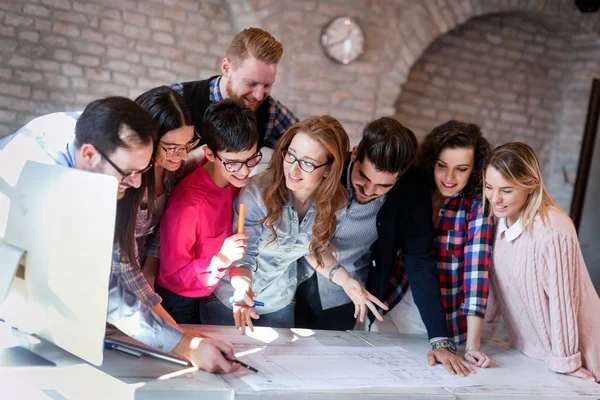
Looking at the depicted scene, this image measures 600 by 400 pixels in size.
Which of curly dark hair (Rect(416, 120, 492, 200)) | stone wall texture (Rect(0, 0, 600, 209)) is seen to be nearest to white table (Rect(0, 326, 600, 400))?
curly dark hair (Rect(416, 120, 492, 200))

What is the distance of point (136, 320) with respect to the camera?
1.52m

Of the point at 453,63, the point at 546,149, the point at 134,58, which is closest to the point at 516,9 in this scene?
the point at 453,63

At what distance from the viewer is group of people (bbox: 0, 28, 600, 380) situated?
1.86 metres

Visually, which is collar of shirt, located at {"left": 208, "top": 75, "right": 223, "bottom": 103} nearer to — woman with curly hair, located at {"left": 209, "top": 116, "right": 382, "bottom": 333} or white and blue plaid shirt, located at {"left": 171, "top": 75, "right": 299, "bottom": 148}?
white and blue plaid shirt, located at {"left": 171, "top": 75, "right": 299, "bottom": 148}

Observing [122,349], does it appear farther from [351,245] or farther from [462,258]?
[462,258]

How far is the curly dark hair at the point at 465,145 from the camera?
2178mm

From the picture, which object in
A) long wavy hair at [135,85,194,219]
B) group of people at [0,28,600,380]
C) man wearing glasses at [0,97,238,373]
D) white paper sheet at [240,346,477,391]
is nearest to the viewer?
man wearing glasses at [0,97,238,373]

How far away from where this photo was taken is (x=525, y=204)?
2053 millimetres

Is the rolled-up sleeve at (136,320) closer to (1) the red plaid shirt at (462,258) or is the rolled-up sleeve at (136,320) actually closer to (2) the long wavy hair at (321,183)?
(2) the long wavy hair at (321,183)

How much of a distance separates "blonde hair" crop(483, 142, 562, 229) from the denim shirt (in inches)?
26.2

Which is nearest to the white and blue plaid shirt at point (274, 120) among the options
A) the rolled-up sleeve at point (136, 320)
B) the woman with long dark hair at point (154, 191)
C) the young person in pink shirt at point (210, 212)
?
the young person in pink shirt at point (210, 212)

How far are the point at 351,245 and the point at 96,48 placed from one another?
9.32 feet

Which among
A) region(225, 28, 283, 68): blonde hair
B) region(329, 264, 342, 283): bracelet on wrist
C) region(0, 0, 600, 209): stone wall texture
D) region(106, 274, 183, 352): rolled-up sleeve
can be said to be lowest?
region(106, 274, 183, 352): rolled-up sleeve

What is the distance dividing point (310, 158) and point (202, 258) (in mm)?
488
